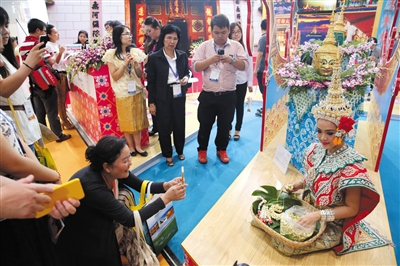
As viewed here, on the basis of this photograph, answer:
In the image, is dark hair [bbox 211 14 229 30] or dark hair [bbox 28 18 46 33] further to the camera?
dark hair [bbox 28 18 46 33]

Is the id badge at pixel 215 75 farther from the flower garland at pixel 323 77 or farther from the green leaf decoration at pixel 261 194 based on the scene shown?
the green leaf decoration at pixel 261 194

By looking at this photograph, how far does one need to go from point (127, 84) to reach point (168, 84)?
1.55ft

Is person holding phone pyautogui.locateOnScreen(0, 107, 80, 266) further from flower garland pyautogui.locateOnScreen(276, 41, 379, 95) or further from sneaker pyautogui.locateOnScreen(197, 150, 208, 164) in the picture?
sneaker pyautogui.locateOnScreen(197, 150, 208, 164)

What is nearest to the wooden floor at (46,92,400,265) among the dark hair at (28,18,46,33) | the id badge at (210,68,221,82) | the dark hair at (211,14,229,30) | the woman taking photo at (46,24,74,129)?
the id badge at (210,68,221,82)

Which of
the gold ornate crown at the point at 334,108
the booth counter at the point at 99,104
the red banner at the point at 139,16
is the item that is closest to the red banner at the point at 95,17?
the red banner at the point at 139,16

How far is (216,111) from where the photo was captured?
9.49ft

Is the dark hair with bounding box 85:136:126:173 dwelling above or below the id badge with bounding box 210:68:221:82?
below

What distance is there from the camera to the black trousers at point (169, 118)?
285 centimetres

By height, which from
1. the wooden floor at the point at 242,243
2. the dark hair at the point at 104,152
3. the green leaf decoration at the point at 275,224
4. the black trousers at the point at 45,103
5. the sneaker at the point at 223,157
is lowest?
the sneaker at the point at 223,157

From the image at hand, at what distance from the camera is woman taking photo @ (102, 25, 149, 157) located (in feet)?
8.89

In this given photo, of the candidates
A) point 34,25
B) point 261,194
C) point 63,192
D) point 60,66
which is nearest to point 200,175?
point 261,194

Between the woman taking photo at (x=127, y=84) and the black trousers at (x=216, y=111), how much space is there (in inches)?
28.0

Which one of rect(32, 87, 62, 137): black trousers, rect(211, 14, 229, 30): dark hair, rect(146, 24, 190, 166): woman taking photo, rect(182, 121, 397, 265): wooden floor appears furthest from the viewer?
rect(32, 87, 62, 137): black trousers

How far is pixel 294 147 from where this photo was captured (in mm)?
2541
